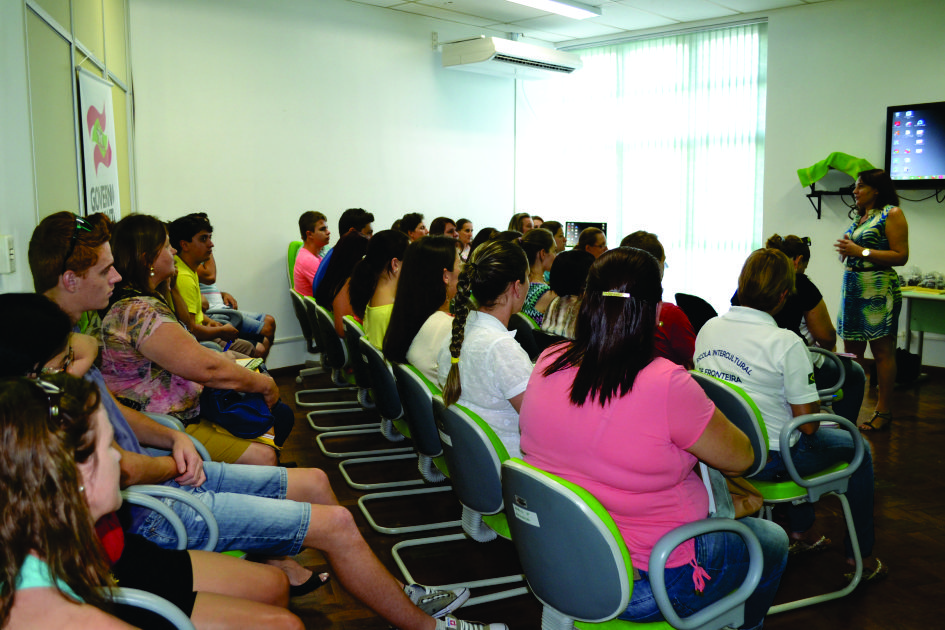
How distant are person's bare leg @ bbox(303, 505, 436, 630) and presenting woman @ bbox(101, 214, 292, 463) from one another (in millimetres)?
755

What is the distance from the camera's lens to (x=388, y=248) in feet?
12.3

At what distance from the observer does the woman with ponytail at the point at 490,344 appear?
226 centimetres

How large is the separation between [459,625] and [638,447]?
95cm

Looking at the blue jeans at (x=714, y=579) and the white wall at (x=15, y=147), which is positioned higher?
the white wall at (x=15, y=147)

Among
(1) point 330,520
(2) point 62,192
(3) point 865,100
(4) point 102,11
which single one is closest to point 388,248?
→ (2) point 62,192

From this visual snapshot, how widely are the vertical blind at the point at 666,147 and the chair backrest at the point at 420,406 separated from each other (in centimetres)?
561

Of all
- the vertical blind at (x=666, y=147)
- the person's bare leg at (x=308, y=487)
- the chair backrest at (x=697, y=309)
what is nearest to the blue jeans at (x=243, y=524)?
the person's bare leg at (x=308, y=487)

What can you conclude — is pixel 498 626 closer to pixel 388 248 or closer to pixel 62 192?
pixel 388 248

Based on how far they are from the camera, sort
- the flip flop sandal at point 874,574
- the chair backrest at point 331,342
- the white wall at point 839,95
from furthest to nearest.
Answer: the white wall at point 839,95 → the chair backrest at point 331,342 → the flip flop sandal at point 874,574

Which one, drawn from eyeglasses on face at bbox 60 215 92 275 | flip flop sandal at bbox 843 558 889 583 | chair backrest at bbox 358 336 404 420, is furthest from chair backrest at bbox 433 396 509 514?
flip flop sandal at bbox 843 558 889 583

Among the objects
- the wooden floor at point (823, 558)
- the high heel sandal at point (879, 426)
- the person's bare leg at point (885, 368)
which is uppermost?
the person's bare leg at point (885, 368)

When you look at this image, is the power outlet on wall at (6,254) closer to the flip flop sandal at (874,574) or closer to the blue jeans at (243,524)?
the blue jeans at (243,524)

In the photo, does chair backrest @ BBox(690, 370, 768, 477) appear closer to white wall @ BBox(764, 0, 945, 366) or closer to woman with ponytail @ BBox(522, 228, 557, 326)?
woman with ponytail @ BBox(522, 228, 557, 326)

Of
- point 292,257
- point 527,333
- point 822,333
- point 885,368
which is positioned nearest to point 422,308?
point 527,333
